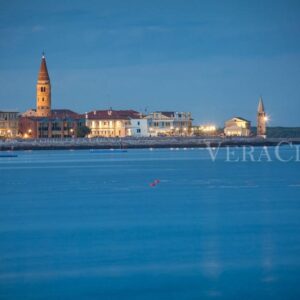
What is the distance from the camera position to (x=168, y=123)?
127m

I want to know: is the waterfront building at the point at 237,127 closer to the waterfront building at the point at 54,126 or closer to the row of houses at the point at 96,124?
the row of houses at the point at 96,124

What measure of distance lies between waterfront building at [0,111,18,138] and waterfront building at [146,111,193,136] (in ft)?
61.7

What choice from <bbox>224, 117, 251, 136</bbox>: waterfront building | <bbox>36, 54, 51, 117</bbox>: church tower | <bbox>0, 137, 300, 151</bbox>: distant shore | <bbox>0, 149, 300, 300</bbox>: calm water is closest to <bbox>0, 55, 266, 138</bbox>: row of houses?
<bbox>36, 54, 51, 117</bbox>: church tower

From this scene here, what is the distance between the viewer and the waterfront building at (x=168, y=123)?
125 metres

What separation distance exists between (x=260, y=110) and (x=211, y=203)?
12054 cm

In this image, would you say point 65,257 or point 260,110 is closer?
point 65,257

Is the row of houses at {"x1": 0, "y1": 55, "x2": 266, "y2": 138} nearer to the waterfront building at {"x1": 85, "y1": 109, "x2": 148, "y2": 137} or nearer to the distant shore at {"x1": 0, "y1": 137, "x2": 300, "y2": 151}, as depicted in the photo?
the waterfront building at {"x1": 85, "y1": 109, "x2": 148, "y2": 137}

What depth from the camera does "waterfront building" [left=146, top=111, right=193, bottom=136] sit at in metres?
125

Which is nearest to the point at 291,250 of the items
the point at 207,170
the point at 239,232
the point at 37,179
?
the point at 239,232

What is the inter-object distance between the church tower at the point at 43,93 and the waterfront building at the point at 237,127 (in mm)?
32212

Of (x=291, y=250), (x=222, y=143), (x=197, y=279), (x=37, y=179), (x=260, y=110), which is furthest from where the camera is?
(x=260, y=110)

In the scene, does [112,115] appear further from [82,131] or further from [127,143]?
[127,143]

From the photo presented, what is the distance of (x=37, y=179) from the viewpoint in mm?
48062

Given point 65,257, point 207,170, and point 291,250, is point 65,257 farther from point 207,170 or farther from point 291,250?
point 207,170
